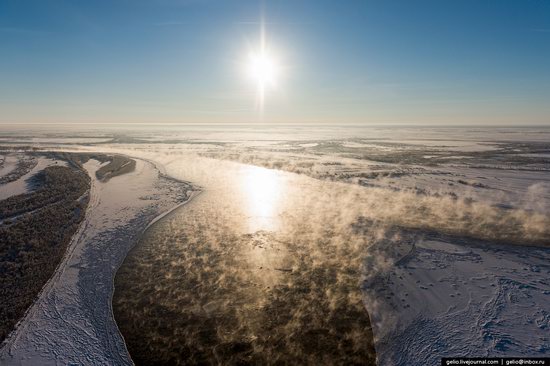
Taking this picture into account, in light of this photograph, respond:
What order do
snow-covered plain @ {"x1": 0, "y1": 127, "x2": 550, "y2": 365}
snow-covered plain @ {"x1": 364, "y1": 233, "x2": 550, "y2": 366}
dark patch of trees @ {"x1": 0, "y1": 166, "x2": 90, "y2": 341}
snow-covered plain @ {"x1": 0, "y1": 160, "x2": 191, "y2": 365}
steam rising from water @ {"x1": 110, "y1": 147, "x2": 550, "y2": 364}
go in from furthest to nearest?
dark patch of trees @ {"x1": 0, "y1": 166, "x2": 90, "y2": 341}, steam rising from water @ {"x1": 110, "y1": 147, "x2": 550, "y2": 364}, snow-covered plain @ {"x1": 0, "y1": 127, "x2": 550, "y2": 365}, snow-covered plain @ {"x1": 364, "y1": 233, "x2": 550, "y2": 366}, snow-covered plain @ {"x1": 0, "y1": 160, "x2": 191, "y2": 365}

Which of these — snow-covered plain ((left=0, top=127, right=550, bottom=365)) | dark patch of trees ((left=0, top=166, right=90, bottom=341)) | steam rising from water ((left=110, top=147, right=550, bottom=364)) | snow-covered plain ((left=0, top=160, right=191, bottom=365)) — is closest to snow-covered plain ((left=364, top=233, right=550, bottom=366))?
snow-covered plain ((left=0, top=127, right=550, bottom=365))

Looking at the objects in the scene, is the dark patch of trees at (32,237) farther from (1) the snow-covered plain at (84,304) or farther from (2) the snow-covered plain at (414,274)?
(2) the snow-covered plain at (414,274)

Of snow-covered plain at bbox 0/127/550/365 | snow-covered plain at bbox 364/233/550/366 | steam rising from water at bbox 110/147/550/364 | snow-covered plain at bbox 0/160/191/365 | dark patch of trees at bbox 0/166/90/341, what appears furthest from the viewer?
dark patch of trees at bbox 0/166/90/341

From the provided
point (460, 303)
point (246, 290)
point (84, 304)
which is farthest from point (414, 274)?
point (84, 304)

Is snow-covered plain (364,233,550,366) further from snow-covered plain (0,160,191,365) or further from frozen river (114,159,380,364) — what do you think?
snow-covered plain (0,160,191,365)

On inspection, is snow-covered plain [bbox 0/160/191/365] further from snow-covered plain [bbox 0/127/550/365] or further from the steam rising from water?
the steam rising from water

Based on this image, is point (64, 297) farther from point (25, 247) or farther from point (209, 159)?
point (209, 159)

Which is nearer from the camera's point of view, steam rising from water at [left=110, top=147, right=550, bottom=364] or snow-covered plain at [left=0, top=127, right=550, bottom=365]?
snow-covered plain at [left=0, top=127, right=550, bottom=365]

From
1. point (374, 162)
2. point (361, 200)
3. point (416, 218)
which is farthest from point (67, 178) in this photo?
point (374, 162)

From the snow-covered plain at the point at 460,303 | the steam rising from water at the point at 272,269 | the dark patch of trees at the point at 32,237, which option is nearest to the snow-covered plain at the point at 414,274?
the snow-covered plain at the point at 460,303
